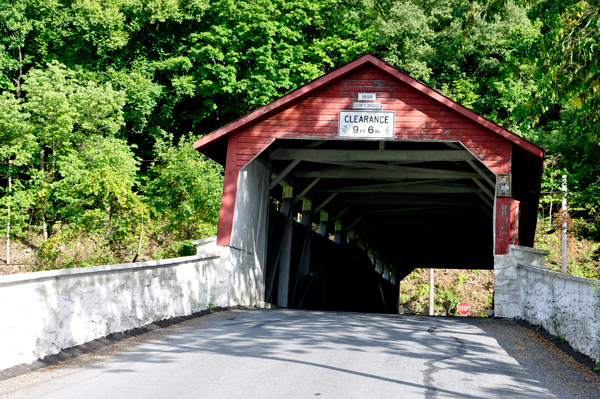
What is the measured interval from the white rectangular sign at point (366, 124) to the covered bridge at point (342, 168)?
22 mm

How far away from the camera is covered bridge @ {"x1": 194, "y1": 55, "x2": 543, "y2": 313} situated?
42.0 feet

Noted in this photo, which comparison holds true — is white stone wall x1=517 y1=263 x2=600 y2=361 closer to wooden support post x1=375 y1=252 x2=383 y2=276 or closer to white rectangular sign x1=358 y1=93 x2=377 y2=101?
white rectangular sign x1=358 y1=93 x2=377 y2=101

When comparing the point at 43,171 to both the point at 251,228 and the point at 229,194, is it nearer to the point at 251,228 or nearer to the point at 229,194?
the point at 251,228

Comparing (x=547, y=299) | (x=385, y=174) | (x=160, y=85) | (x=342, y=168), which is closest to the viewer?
(x=547, y=299)

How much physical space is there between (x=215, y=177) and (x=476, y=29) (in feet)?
57.6

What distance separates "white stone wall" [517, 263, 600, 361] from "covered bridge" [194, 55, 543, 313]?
2.01m

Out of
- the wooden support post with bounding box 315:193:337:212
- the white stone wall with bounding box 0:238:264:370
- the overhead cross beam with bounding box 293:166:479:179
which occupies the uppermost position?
the overhead cross beam with bounding box 293:166:479:179

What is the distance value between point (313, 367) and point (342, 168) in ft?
36.4

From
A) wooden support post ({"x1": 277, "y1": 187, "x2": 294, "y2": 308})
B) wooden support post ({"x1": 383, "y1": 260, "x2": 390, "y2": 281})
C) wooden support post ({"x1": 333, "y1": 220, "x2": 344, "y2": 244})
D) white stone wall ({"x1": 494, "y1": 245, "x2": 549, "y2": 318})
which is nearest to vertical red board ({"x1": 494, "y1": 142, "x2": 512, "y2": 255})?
white stone wall ({"x1": 494, "y1": 245, "x2": 549, "y2": 318})

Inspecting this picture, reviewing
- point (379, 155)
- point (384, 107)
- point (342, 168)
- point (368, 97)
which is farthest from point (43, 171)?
point (384, 107)

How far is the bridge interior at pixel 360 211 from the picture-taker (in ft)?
49.7

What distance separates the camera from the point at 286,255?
54.5 ft

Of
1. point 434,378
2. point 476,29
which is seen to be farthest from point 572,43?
point 476,29

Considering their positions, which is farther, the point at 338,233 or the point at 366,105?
the point at 338,233
